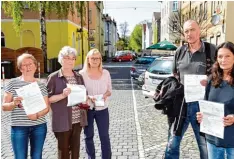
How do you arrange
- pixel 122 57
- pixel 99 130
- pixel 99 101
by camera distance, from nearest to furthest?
pixel 99 101
pixel 99 130
pixel 122 57

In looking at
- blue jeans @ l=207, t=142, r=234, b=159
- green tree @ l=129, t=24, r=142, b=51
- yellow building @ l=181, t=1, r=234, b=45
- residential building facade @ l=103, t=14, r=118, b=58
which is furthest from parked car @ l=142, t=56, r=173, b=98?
green tree @ l=129, t=24, r=142, b=51

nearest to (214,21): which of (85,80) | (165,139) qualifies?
(165,139)

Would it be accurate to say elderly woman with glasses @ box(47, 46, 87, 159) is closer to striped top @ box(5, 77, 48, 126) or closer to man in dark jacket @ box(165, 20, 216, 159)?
striped top @ box(5, 77, 48, 126)

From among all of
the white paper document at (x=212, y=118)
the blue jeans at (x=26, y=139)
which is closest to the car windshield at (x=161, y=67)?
the white paper document at (x=212, y=118)

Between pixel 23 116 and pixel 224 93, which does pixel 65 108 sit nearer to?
pixel 23 116

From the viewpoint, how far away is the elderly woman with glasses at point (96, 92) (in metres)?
3.92

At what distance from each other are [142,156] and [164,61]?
5520mm

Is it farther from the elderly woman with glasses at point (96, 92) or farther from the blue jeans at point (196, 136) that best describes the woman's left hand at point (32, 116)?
the blue jeans at point (196, 136)

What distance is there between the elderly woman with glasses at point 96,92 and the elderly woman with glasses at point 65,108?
24 cm

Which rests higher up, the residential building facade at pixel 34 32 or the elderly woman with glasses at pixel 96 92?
the residential building facade at pixel 34 32

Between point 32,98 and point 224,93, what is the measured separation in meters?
2.09

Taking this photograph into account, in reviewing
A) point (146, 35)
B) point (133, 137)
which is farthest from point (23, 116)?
point (146, 35)

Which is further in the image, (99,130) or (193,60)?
(99,130)

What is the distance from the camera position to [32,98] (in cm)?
322
